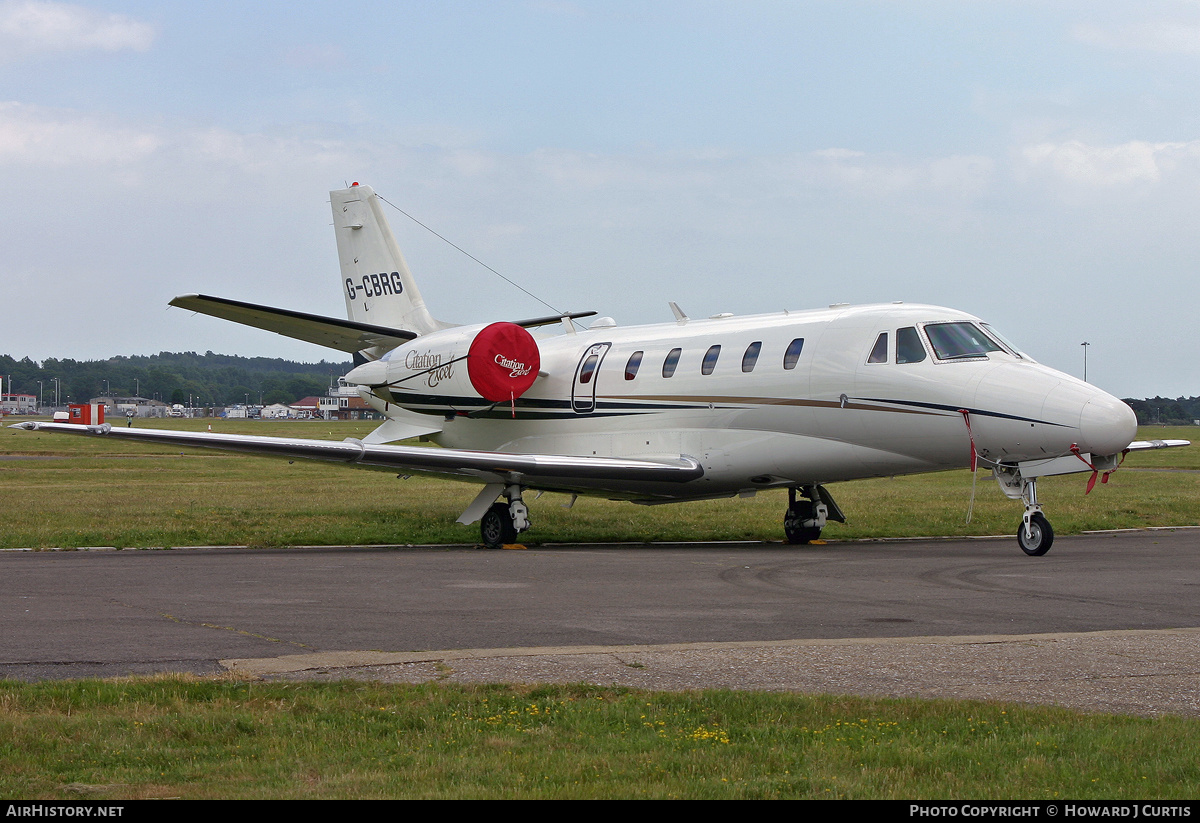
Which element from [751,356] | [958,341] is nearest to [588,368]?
[751,356]

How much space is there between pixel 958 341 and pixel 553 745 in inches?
474

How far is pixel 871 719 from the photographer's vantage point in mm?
6578

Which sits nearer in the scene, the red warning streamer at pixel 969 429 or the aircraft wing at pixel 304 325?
the red warning streamer at pixel 969 429

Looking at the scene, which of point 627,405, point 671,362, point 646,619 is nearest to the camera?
point 646,619

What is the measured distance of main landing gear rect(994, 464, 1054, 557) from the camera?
16.1 meters

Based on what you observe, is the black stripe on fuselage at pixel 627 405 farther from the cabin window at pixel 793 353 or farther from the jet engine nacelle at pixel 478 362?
the cabin window at pixel 793 353

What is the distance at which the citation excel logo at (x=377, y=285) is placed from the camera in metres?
25.0

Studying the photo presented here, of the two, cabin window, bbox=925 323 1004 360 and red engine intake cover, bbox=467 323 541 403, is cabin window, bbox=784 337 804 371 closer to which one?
cabin window, bbox=925 323 1004 360

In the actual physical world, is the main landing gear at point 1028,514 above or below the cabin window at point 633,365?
below

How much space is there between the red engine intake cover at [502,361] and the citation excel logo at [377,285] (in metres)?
4.59

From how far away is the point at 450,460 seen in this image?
18.1 m

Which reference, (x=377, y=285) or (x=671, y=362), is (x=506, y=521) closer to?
(x=671, y=362)

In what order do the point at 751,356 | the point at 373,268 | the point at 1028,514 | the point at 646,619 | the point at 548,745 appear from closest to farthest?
the point at 548,745, the point at 646,619, the point at 1028,514, the point at 751,356, the point at 373,268

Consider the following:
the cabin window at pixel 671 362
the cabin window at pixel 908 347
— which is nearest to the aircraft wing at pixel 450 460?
the cabin window at pixel 671 362
